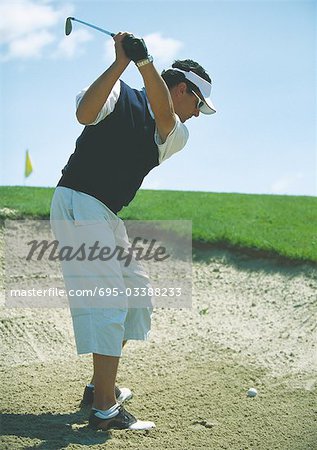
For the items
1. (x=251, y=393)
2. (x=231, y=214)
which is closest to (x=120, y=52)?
(x=251, y=393)

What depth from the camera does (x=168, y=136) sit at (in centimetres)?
467

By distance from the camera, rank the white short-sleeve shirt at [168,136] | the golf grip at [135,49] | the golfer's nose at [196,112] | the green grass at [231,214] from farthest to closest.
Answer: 1. the green grass at [231,214]
2. the golfer's nose at [196,112]
3. the white short-sleeve shirt at [168,136]
4. the golf grip at [135,49]

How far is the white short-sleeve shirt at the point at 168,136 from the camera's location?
452 centimetres

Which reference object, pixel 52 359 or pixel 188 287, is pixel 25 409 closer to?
pixel 52 359

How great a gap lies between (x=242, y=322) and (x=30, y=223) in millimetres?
2945

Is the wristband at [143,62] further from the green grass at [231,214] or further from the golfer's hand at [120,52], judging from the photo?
the green grass at [231,214]

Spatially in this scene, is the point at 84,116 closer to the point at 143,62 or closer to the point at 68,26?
the point at 143,62

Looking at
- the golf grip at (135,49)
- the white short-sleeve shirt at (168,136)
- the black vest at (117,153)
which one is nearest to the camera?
the golf grip at (135,49)

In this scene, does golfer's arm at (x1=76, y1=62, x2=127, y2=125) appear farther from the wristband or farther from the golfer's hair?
the golfer's hair

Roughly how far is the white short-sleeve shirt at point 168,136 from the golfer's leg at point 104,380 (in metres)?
1.28

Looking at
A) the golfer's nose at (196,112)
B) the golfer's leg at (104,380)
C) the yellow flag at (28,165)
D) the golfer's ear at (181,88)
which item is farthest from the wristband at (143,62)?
the yellow flag at (28,165)

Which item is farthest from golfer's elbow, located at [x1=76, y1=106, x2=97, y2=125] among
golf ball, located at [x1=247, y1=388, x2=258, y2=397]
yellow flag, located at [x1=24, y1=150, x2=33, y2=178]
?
yellow flag, located at [x1=24, y1=150, x2=33, y2=178]

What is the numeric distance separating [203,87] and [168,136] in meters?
0.53

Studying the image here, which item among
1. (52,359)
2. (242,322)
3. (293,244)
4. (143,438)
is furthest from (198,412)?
(293,244)
